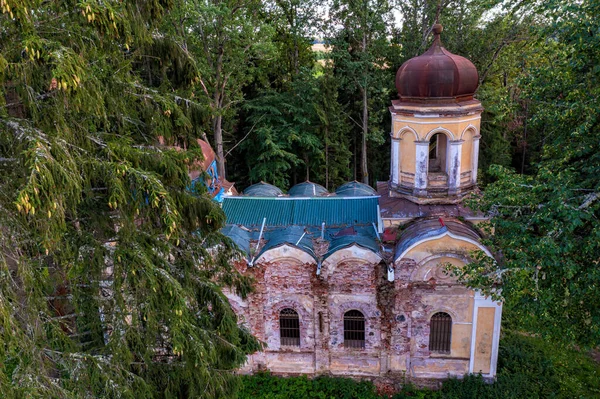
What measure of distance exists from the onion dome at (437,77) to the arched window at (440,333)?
5.47 m

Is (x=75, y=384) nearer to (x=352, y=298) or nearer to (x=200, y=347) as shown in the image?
(x=200, y=347)

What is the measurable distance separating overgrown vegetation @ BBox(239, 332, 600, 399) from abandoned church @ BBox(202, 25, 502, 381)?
37 centimetres

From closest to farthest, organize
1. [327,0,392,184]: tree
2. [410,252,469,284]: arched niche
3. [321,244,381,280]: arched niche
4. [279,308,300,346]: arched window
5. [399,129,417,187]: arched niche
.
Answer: [410,252,469,284]: arched niche, [321,244,381,280]: arched niche, [399,129,417,187]: arched niche, [279,308,300,346]: arched window, [327,0,392,184]: tree

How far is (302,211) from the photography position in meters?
13.6

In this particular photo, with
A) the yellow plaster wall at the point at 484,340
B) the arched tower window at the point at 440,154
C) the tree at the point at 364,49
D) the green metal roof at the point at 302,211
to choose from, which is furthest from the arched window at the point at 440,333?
the tree at the point at 364,49

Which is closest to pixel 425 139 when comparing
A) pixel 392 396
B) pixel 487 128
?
pixel 392 396

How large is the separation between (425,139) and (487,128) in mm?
16288

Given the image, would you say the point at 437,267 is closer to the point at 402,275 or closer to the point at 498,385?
the point at 402,275

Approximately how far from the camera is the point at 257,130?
2298cm

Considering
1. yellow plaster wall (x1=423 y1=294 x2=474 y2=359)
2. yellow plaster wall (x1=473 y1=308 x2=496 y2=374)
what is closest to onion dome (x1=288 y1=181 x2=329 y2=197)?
yellow plaster wall (x1=423 y1=294 x2=474 y2=359)

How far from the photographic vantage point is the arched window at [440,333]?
11.3 m

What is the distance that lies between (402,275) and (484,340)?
2767mm

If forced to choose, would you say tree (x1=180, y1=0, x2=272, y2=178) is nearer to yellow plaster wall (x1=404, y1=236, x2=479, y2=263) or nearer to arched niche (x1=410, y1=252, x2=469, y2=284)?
yellow plaster wall (x1=404, y1=236, x2=479, y2=263)

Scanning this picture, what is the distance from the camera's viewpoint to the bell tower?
1101 centimetres
